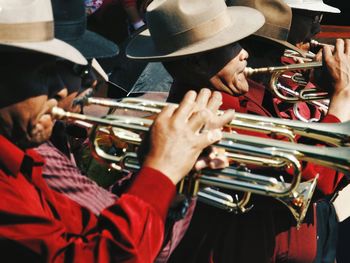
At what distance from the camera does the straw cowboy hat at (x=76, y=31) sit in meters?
3.99

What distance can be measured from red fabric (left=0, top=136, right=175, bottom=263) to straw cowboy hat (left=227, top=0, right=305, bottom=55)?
2.32 metres

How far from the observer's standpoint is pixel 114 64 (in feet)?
18.6

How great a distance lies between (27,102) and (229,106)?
56.2 inches

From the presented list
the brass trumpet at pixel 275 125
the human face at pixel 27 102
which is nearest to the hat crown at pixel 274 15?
the brass trumpet at pixel 275 125

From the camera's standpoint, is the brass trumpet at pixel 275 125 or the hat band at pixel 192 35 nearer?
the brass trumpet at pixel 275 125

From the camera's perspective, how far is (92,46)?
160 inches

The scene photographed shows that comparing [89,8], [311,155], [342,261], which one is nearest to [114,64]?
[89,8]

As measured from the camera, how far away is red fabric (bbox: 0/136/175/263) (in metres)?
2.40

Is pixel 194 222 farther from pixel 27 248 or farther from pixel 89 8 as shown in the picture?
pixel 89 8

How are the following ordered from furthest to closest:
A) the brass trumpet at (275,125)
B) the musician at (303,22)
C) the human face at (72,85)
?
the musician at (303,22) → the brass trumpet at (275,125) → the human face at (72,85)

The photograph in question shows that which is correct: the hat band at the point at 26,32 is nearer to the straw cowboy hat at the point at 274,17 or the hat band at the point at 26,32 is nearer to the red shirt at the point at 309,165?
the red shirt at the point at 309,165

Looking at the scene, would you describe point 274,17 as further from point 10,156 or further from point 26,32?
point 10,156

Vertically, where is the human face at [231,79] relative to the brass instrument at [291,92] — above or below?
above

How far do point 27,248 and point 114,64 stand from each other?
3.38 metres
